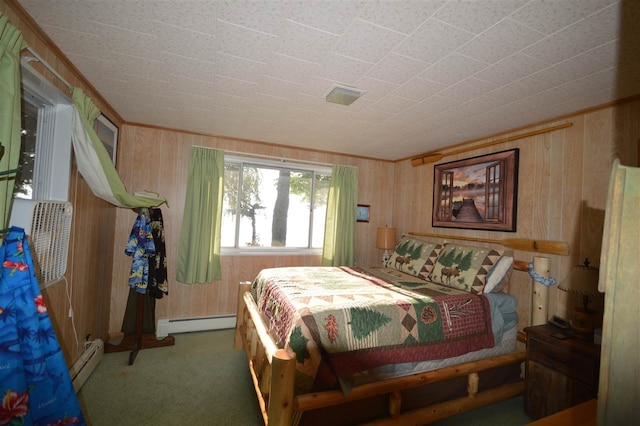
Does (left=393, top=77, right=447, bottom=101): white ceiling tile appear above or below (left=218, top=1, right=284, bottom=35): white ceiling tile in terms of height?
A: above

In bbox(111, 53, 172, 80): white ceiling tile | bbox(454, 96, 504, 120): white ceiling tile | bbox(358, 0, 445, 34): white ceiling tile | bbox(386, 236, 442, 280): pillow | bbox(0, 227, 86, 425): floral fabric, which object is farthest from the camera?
bbox(386, 236, 442, 280): pillow

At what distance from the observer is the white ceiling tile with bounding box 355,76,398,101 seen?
1.98 meters

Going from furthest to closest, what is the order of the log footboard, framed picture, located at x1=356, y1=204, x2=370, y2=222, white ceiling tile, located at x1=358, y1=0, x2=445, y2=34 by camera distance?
framed picture, located at x1=356, y1=204, x2=370, y2=222 < the log footboard < white ceiling tile, located at x1=358, y1=0, x2=445, y2=34

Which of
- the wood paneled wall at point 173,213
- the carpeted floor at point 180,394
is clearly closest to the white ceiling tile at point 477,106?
the wood paneled wall at point 173,213

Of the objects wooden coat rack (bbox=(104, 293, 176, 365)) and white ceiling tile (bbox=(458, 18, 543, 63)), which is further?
wooden coat rack (bbox=(104, 293, 176, 365))

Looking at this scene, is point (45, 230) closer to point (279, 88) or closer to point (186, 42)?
point (186, 42)

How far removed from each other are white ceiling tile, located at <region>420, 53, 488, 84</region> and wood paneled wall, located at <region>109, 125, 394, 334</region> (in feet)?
7.72

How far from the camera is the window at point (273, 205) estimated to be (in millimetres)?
3721

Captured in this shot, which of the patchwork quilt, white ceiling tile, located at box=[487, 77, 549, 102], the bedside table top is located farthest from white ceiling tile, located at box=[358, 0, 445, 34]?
the bedside table top

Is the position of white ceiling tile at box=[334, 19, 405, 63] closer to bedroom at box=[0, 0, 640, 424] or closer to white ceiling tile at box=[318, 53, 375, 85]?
white ceiling tile at box=[318, 53, 375, 85]

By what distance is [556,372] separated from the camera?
1.94 metres

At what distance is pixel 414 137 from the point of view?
10.7ft

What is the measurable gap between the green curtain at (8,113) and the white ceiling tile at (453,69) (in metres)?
2.16

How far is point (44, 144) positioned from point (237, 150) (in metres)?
1.93
